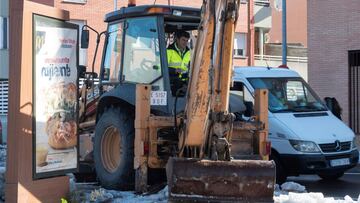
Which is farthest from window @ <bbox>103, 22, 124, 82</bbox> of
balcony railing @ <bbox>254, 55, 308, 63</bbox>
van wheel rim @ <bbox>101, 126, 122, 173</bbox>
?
balcony railing @ <bbox>254, 55, 308, 63</bbox>

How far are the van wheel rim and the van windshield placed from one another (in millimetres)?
3225

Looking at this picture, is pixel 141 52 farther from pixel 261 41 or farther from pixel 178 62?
pixel 261 41

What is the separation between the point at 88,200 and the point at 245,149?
2.20 metres

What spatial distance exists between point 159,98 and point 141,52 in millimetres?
1047

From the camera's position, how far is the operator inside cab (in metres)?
9.36

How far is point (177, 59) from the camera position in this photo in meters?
9.45

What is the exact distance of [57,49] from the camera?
8.41 meters

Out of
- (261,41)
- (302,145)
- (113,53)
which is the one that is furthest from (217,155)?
(261,41)

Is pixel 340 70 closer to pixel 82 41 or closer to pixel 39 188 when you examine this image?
pixel 82 41

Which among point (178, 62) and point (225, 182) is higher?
point (178, 62)

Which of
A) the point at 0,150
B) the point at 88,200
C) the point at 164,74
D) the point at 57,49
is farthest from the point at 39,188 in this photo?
the point at 0,150

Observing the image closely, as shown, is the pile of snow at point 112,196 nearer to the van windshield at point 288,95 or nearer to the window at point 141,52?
the window at point 141,52

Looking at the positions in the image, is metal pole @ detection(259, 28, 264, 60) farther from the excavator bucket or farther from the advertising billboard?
the excavator bucket

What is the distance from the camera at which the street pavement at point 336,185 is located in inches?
432
